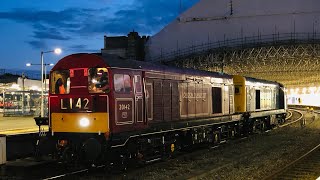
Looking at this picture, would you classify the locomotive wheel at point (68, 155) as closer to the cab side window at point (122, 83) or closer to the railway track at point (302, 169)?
the cab side window at point (122, 83)

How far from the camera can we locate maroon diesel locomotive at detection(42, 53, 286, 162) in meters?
11.9

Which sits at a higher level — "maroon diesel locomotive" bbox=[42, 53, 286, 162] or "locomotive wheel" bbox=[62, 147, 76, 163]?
"maroon diesel locomotive" bbox=[42, 53, 286, 162]

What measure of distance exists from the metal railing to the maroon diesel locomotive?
35.5 m

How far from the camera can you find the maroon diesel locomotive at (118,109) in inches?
467

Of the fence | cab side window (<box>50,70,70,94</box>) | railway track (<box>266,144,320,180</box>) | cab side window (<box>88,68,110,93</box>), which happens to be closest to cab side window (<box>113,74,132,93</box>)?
cab side window (<box>88,68,110,93</box>)

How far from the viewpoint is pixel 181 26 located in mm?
58031

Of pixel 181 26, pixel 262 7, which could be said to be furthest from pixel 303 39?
pixel 181 26

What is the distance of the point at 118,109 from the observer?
12016 millimetres

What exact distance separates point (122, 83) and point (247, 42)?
41.6 metres

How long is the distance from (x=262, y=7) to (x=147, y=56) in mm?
18118

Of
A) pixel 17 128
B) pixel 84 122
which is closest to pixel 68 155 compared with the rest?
pixel 84 122

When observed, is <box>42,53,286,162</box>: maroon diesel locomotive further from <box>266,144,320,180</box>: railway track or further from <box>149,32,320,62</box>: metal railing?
<box>149,32,320,62</box>: metal railing

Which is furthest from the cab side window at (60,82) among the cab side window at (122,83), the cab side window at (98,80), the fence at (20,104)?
the fence at (20,104)

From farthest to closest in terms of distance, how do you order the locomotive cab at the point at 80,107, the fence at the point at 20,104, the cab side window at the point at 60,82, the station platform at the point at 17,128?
the fence at the point at 20,104 < the station platform at the point at 17,128 < the cab side window at the point at 60,82 < the locomotive cab at the point at 80,107
